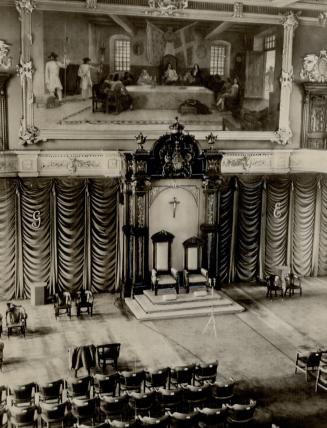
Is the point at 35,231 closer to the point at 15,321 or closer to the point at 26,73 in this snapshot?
the point at 15,321

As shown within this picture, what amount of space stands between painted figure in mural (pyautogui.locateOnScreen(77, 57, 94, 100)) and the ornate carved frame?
48.5 inches

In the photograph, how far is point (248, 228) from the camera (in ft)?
67.4

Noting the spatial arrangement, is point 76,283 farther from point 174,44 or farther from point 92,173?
point 174,44

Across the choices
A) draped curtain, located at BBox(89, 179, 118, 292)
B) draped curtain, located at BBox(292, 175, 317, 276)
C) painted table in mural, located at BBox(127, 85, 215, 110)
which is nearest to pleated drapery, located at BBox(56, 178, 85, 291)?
draped curtain, located at BBox(89, 179, 118, 292)

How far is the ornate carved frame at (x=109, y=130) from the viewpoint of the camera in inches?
714

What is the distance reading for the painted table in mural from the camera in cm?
1959

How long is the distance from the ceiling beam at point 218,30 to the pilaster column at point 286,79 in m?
2.02

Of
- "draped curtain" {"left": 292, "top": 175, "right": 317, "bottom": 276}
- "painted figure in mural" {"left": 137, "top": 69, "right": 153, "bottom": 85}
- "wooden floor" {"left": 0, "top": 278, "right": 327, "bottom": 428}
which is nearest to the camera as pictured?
"wooden floor" {"left": 0, "top": 278, "right": 327, "bottom": 428}

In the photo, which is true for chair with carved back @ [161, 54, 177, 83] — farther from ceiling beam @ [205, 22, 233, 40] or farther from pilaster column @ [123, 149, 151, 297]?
pilaster column @ [123, 149, 151, 297]

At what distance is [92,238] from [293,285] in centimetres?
661

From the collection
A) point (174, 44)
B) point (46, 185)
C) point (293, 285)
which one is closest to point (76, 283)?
point (46, 185)

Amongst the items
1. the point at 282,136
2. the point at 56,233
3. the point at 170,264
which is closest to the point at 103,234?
the point at 56,233

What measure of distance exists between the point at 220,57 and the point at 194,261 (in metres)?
6.88

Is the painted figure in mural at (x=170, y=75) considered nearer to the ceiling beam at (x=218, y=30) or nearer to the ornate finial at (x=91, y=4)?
the ceiling beam at (x=218, y=30)
